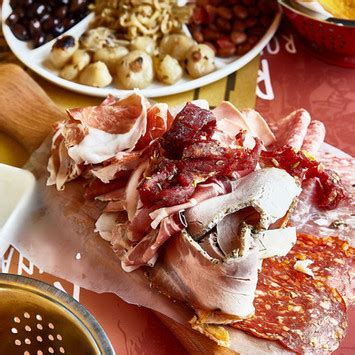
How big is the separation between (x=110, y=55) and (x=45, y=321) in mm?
1011

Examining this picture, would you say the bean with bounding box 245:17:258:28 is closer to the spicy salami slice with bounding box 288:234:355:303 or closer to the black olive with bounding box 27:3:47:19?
the black olive with bounding box 27:3:47:19

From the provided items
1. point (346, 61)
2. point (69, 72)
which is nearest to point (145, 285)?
point (69, 72)

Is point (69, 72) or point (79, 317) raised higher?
point (79, 317)

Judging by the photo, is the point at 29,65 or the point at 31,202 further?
the point at 29,65

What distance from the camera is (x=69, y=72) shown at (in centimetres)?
186

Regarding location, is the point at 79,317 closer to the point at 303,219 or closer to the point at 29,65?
the point at 303,219

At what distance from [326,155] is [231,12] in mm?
625

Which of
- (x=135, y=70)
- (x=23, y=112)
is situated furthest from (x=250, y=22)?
(x=23, y=112)

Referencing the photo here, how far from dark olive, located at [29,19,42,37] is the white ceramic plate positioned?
44mm

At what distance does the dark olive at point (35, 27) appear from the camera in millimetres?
1959

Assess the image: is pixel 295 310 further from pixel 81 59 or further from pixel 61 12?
pixel 61 12

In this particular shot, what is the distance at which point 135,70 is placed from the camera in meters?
1.81

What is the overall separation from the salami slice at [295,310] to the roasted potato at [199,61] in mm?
698

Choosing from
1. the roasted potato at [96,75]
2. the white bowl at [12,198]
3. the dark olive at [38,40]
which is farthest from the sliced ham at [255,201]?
the dark olive at [38,40]
